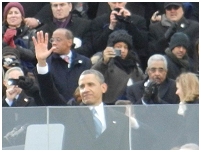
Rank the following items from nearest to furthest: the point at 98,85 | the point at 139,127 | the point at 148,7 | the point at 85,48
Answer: the point at 139,127
the point at 98,85
the point at 85,48
the point at 148,7

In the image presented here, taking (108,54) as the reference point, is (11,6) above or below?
above

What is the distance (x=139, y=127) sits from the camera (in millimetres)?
8766

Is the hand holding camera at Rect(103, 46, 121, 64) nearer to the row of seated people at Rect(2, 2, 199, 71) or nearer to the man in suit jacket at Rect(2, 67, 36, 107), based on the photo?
the row of seated people at Rect(2, 2, 199, 71)

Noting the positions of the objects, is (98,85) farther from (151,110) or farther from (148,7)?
(148,7)

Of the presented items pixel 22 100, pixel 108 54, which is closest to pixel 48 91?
pixel 22 100

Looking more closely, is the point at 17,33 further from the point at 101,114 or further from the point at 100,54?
the point at 101,114

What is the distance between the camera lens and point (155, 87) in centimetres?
980

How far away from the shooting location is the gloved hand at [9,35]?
1086 cm

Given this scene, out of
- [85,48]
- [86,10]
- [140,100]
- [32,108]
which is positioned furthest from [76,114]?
[86,10]

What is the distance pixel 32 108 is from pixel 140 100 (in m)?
1.43

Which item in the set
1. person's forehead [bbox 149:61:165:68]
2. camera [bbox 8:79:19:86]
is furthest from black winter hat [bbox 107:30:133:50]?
camera [bbox 8:79:19:86]

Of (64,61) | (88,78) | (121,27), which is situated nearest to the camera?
(88,78)

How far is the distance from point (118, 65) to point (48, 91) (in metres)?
1.25

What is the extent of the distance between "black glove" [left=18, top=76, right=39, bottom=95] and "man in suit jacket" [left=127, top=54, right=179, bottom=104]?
0.93 meters
